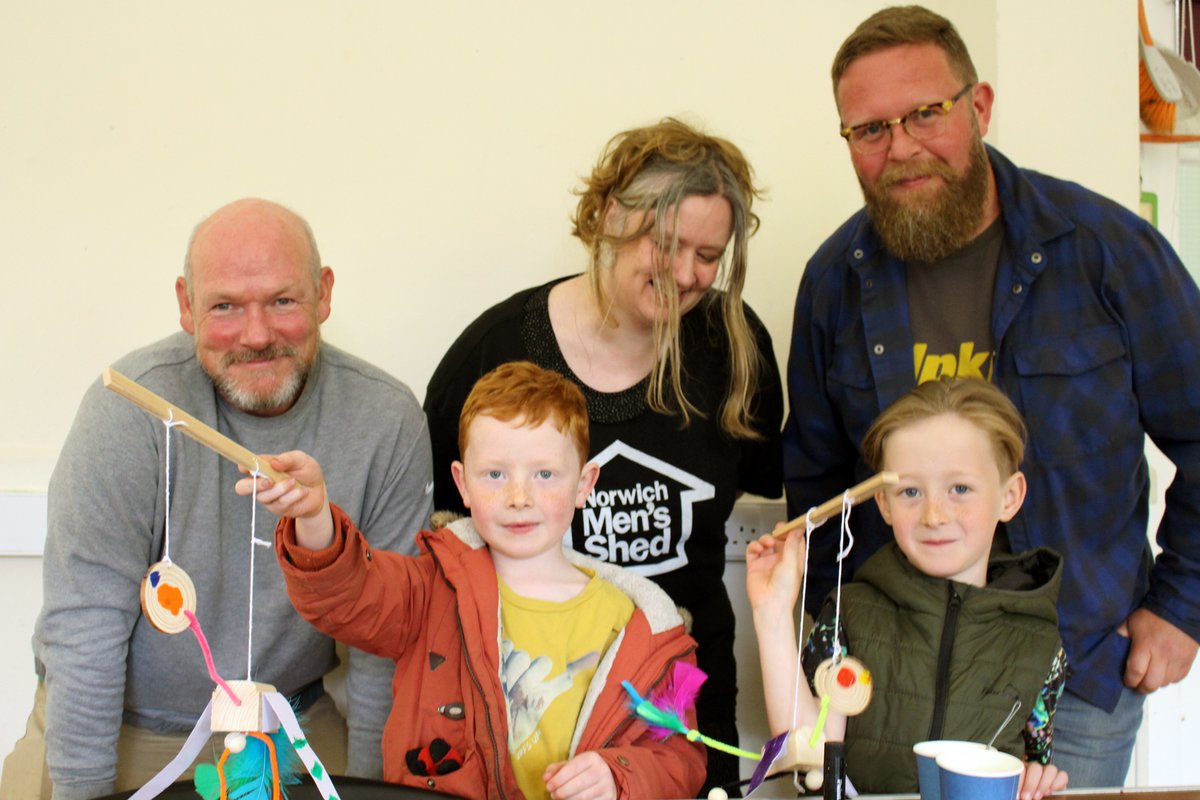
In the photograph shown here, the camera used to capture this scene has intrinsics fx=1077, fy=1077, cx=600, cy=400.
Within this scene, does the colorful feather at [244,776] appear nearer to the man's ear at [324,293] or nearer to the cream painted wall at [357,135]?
the man's ear at [324,293]

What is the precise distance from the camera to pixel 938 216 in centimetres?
195

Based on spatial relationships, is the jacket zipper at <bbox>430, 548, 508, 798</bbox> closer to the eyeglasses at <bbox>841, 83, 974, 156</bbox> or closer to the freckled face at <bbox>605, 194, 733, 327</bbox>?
the freckled face at <bbox>605, 194, 733, 327</bbox>

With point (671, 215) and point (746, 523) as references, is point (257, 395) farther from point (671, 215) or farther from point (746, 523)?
point (746, 523)

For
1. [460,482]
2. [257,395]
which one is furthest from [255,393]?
[460,482]

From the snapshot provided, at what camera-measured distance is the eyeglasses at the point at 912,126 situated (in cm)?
192

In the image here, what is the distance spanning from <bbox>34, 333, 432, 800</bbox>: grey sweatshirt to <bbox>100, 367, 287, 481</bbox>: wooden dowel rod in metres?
0.57

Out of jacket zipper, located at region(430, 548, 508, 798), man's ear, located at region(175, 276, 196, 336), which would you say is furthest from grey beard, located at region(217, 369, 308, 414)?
jacket zipper, located at region(430, 548, 508, 798)

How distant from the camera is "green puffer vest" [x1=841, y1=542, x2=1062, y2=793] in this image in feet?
4.92

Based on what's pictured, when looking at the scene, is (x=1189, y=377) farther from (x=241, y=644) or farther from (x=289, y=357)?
(x=241, y=644)

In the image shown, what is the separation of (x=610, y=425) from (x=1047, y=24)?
148cm

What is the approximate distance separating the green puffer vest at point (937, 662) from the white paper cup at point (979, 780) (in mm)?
422

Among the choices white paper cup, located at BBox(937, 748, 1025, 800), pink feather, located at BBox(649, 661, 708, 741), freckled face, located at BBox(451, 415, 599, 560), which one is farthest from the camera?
freckled face, located at BBox(451, 415, 599, 560)

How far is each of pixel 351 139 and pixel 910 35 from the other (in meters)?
1.32

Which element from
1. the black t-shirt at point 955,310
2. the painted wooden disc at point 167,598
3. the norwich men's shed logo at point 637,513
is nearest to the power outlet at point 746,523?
the norwich men's shed logo at point 637,513
